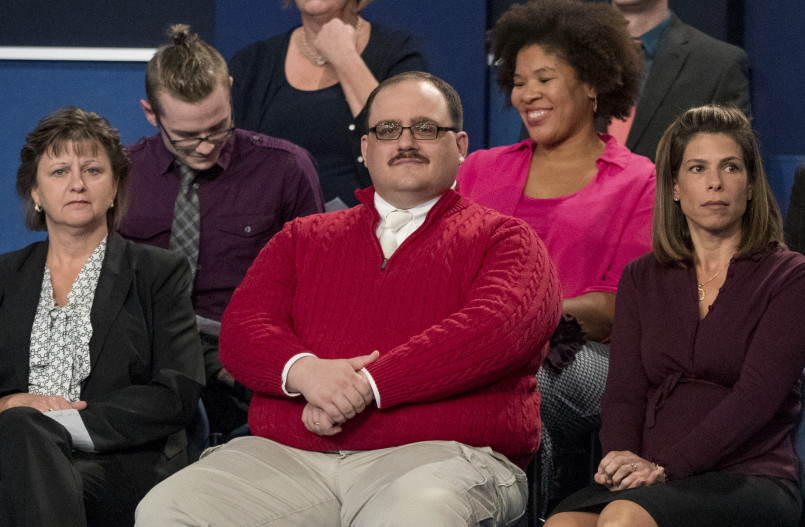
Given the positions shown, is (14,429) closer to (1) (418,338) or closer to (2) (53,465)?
(2) (53,465)

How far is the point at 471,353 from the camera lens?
1983 mm

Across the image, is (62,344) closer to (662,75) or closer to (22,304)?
(22,304)

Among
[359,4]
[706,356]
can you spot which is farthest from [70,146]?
[706,356]

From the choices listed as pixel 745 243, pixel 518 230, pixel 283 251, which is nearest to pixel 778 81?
pixel 745 243

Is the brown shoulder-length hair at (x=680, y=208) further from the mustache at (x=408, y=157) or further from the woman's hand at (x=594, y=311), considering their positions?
the mustache at (x=408, y=157)

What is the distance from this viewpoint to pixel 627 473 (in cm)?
201

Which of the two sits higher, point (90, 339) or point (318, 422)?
point (90, 339)

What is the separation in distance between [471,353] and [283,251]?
0.56m

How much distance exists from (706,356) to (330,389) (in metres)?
0.83

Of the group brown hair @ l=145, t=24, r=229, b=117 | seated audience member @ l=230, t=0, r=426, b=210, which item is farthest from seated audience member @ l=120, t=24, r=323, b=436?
seated audience member @ l=230, t=0, r=426, b=210

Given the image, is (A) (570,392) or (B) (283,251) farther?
(A) (570,392)

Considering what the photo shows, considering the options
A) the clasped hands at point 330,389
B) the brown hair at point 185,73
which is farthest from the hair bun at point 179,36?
the clasped hands at point 330,389

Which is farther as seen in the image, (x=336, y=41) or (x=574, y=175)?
(x=336, y=41)

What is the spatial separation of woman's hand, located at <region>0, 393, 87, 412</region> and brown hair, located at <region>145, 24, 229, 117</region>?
3.29 ft
